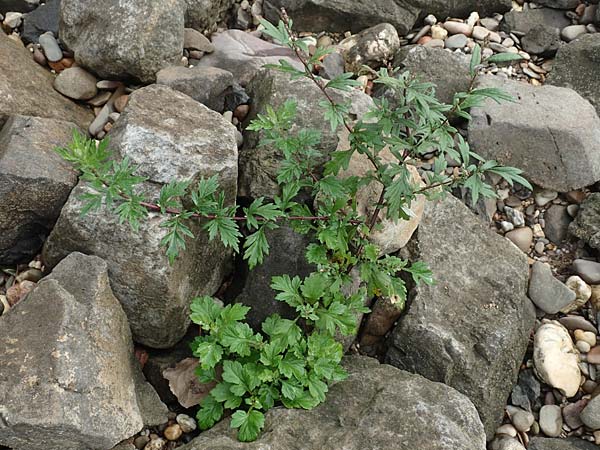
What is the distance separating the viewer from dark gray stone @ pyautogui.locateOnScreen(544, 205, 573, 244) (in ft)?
13.5

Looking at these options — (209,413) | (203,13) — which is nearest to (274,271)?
(209,413)

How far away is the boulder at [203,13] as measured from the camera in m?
4.29

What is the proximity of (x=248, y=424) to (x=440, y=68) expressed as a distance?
265 cm

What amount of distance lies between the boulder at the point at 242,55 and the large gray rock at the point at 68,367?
1.73 metres

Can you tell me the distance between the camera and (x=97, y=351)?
9.62 feet

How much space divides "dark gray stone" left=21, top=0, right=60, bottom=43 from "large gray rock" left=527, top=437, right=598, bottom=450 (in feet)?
12.3

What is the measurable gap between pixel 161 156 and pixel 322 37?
79.9 inches

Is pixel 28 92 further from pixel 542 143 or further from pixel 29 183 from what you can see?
pixel 542 143

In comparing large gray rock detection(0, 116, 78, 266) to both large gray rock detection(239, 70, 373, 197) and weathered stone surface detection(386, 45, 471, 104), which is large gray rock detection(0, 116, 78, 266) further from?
weathered stone surface detection(386, 45, 471, 104)

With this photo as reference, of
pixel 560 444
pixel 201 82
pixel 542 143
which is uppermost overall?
pixel 201 82

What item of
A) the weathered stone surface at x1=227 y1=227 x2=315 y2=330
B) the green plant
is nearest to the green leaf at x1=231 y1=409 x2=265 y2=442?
the green plant

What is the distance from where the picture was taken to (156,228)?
3141 mm

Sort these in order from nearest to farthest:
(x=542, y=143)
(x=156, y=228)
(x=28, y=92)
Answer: (x=156, y=228), (x=28, y=92), (x=542, y=143)

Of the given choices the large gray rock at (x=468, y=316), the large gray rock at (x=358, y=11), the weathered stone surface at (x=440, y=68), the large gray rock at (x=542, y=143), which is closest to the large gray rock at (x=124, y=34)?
the large gray rock at (x=358, y=11)
